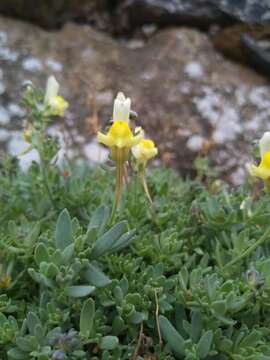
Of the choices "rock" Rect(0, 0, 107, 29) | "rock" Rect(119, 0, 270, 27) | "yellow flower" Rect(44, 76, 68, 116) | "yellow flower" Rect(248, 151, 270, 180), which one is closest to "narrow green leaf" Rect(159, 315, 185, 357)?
"yellow flower" Rect(248, 151, 270, 180)

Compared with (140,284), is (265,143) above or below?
above

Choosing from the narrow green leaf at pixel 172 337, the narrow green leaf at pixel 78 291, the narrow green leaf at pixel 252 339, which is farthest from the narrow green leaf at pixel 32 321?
the narrow green leaf at pixel 252 339

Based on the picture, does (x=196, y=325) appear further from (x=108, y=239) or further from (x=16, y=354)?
(x=16, y=354)

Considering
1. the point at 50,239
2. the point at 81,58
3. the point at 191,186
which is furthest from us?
the point at 81,58

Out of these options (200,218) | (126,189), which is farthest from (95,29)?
(200,218)

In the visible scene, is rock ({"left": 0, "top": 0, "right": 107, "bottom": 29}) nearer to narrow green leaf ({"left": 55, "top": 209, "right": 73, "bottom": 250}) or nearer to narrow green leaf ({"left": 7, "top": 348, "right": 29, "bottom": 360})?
narrow green leaf ({"left": 55, "top": 209, "right": 73, "bottom": 250})

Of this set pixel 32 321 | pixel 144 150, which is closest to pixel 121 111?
pixel 144 150

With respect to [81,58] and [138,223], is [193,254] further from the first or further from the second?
[81,58]
